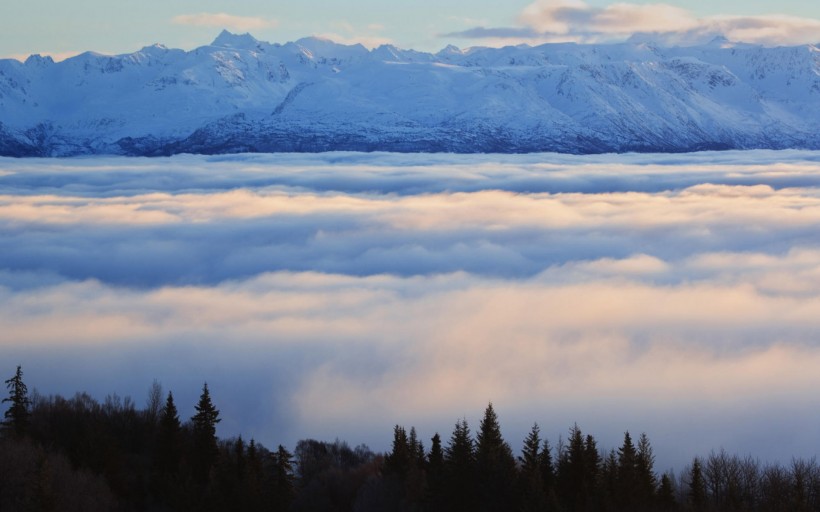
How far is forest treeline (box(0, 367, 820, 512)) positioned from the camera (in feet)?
204

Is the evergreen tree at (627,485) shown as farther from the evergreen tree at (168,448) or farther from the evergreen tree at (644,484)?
the evergreen tree at (168,448)

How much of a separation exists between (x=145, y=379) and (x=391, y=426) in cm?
4689

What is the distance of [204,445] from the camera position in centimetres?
7612

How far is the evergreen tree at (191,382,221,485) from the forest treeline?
0.28ft

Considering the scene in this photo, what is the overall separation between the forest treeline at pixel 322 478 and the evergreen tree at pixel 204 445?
0.09 m

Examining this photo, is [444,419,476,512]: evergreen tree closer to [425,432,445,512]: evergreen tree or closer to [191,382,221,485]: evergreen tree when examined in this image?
[425,432,445,512]: evergreen tree

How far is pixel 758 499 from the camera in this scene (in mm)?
74562

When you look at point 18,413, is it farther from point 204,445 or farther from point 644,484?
point 644,484

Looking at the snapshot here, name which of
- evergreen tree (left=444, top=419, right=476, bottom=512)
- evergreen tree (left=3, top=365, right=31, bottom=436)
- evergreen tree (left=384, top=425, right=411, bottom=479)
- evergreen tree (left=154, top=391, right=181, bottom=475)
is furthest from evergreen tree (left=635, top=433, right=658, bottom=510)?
evergreen tree (left=3, top=365, right=31, bottom=436)

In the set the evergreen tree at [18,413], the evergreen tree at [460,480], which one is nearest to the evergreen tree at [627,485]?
the evergreen tree at [460,480]

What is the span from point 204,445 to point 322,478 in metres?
9.04

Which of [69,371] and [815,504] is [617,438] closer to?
[815,504]

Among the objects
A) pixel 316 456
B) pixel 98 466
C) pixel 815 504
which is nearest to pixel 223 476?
pixel 98 466

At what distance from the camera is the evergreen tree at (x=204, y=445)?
245 ft
